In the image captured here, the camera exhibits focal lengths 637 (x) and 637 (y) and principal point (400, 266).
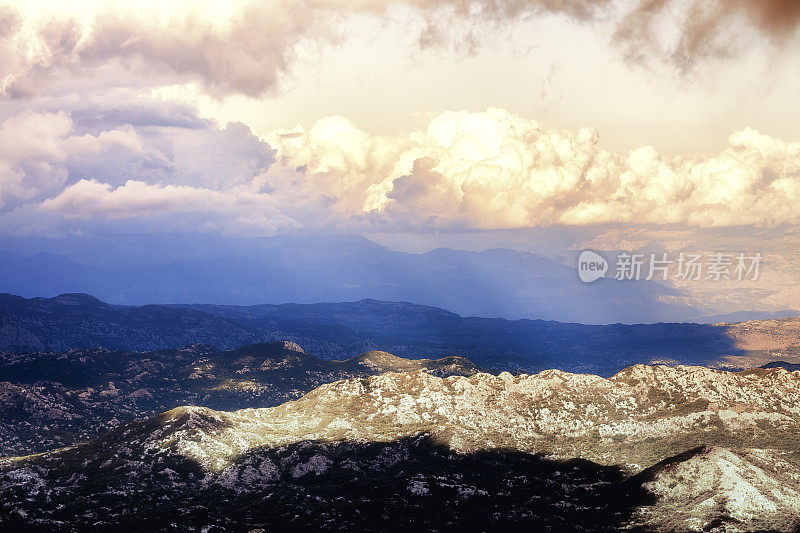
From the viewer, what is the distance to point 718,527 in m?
196

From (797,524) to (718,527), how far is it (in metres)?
23.2

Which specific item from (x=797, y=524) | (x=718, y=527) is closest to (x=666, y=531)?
(x=718, y=527)

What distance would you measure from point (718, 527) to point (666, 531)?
50.4ft

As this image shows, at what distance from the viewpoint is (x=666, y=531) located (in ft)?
652

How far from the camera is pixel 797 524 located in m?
194

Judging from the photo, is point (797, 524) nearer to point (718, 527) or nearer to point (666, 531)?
point (718, 527)

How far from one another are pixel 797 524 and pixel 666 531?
1517 inches
